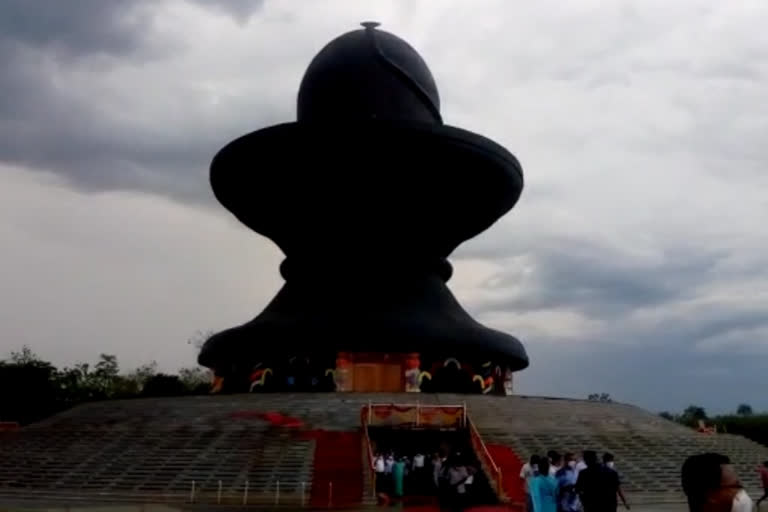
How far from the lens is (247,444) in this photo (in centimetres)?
2198

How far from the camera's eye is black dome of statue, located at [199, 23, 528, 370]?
103 ft

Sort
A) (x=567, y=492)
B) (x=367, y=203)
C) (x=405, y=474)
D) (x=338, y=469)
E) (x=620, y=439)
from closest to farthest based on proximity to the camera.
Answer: (x=567, y=492) < (x=338, y=469) < (x=405, y=474) < (x=620, y=439) < (x=367, y=203)

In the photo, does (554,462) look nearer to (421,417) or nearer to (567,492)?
(567,492)

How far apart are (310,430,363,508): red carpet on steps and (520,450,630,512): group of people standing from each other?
6.51 meters

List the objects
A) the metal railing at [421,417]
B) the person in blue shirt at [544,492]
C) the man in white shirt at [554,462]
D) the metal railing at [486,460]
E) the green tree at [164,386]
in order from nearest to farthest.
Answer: the person in blue shirt at [544,492] < the man in white shirt at [554,462] < the metal railing at [486,460] < the metal railing at [421,417] < the green tree at [164,386]

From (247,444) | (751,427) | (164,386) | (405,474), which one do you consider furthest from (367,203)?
(751,427)

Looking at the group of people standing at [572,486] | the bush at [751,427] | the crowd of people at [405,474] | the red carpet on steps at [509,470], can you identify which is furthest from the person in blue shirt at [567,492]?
the bush at [751,427]

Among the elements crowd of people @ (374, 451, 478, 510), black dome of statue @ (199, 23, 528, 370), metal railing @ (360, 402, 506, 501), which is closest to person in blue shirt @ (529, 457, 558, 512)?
crowd of people @ (374, 451, 478, 510)

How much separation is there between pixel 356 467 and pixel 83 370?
44159mm

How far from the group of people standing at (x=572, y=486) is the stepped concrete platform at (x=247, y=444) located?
756cm

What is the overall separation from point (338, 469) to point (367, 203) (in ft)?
45.4

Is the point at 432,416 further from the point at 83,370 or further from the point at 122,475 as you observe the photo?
the point at 83,370

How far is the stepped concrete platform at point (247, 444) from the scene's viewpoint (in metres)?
20.1

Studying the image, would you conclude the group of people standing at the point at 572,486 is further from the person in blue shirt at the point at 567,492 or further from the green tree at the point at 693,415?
the green tree at the point at 693,415
